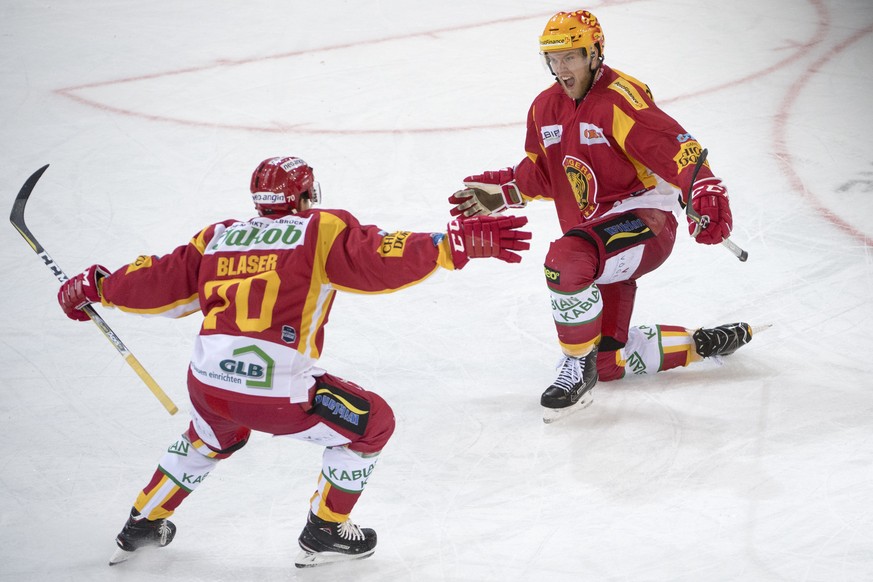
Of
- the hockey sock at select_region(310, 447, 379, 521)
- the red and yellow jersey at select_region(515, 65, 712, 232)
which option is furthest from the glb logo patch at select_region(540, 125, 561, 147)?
the hockey sock at select_region(310, 447, 379, 521)

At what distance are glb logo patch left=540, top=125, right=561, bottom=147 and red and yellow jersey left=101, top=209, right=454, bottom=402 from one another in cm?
109

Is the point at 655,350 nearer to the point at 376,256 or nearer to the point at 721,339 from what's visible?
the point at 721,339

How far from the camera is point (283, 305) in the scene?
8.22 ft

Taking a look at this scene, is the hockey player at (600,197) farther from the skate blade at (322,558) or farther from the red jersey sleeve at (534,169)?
the skate blade at (322,558)

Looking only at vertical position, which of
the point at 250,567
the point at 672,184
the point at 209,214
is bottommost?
the point at 250,567

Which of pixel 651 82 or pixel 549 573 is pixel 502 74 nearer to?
pixel 651 82

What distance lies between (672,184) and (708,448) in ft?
2.71

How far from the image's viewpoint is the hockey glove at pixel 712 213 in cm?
297

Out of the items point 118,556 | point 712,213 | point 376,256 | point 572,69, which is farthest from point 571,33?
point 118,556

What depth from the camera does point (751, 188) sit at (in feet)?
16.1

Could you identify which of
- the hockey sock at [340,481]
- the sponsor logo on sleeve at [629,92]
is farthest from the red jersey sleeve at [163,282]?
the sponsor logo on sleeve at [629,92]

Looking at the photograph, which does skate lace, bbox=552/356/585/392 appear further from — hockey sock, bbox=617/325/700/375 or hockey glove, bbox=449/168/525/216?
hockey glove, bbox=449/168/525/216

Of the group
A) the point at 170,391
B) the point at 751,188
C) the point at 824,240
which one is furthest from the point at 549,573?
the point at 751,188

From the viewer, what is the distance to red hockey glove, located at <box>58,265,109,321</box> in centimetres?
277
